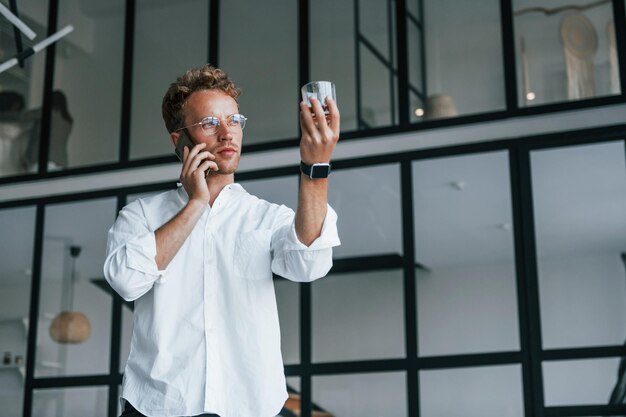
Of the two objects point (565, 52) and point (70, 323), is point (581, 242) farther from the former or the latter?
point (70, 323)

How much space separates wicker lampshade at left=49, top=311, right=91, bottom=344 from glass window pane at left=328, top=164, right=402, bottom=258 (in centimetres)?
157

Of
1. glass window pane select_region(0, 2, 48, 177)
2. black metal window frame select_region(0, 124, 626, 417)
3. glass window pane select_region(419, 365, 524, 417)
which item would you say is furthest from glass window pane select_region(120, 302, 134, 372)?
glass window pane select_region(419, 365, 524, 417)

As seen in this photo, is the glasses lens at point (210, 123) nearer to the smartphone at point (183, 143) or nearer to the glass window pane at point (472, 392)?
the smartphone at point (183, 143)

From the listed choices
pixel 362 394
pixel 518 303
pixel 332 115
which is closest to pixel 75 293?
pixel 362 394

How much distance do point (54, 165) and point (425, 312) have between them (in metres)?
2.58

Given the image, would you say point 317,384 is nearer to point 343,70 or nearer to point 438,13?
point 343,70

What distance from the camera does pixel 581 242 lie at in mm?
4594

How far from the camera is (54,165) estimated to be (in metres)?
5.97

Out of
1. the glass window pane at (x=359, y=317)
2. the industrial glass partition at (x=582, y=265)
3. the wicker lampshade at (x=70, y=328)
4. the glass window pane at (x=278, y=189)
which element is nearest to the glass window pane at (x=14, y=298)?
the wicker lampshade at (x=70, y=328)

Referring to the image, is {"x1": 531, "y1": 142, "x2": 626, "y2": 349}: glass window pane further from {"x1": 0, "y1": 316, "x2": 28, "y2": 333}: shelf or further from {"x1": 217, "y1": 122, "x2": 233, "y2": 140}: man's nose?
{"x1": 217, "y1": 122, "x2": 233, "y2": 140}: man's nose

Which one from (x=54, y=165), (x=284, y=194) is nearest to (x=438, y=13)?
(x=284, y=194)

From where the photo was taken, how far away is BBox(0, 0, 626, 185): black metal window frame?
4863 millimetres

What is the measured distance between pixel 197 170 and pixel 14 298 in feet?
14.4

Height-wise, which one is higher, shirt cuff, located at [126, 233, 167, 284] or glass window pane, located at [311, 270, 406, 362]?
glass window pane, located at [311, 270, 406, 362]
